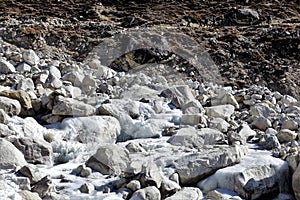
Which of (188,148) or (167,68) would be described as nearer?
(188,148)

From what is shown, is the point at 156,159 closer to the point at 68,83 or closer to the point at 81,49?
the point at 68,83

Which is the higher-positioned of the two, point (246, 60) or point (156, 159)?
point (156, 159)

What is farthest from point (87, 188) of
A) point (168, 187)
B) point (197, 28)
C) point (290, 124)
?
point (197, 28)

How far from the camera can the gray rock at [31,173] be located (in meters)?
4.06

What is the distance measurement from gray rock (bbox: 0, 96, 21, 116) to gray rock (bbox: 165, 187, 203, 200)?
2734 millimetres

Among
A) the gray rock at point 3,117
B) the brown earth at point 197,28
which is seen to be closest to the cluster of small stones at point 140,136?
the gray rock at point 3,117

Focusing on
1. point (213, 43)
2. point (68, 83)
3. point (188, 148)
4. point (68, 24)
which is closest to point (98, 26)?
point (68, 24)

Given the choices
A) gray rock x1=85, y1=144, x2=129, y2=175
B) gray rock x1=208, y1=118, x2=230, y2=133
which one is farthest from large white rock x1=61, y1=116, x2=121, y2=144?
gray rock x1=208, y1=118, x2=230, y2=133

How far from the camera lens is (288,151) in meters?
4.93

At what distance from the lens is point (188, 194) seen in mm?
3881

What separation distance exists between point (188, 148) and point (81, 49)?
1069cm

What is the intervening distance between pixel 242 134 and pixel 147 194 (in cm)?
234

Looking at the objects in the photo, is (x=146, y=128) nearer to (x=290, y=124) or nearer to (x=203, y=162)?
(x=203, y=162)

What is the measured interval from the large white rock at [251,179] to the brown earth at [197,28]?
7671mm
